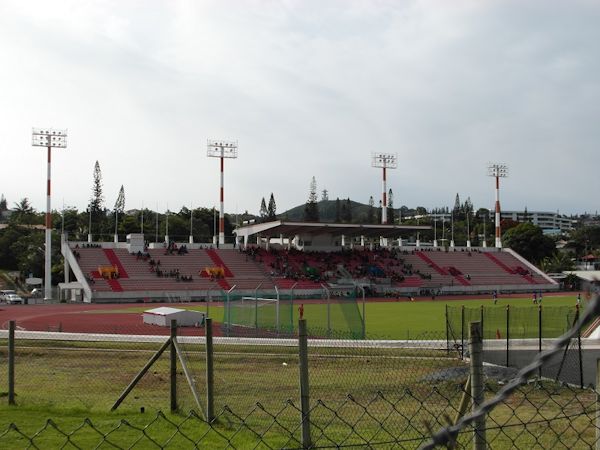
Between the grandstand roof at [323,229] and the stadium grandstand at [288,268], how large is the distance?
0.34ft

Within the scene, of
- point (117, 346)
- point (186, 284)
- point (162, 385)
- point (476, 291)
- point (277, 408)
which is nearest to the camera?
point (277, 408)

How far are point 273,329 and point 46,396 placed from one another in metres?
14.0

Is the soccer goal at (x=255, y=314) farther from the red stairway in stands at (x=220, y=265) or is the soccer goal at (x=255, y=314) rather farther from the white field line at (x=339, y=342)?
the red stairway in stands at (x=220, y=265)

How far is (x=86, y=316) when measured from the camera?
128ft

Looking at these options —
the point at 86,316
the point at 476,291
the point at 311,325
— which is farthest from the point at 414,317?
the point at 476,291

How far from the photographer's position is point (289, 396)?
40.9ft

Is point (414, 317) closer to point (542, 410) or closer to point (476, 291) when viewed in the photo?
point (542, 410)

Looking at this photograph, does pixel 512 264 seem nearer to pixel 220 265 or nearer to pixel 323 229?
pixel 323 229

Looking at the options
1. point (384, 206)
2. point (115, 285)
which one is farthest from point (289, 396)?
point (384, 206)

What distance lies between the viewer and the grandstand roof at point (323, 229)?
6794cm

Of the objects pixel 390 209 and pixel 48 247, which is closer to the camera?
→ pixel 48 247

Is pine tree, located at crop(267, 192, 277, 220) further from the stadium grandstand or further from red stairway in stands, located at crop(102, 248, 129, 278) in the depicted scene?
Result: red stairway in stands, located at crop(102, 248, 129, 278)

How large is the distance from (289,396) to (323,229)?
5872cm

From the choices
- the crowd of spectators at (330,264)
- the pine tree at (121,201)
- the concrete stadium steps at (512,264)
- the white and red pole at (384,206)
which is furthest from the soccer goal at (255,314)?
the pine tree at (121,201)
